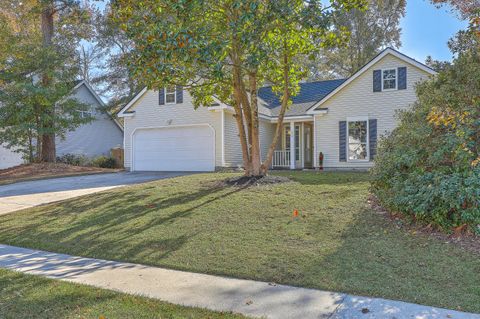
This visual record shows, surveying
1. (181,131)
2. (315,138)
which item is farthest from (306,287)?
(181,131)

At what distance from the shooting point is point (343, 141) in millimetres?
17031

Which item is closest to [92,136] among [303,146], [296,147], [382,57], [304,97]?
[296,147]

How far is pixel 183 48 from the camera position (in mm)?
7746

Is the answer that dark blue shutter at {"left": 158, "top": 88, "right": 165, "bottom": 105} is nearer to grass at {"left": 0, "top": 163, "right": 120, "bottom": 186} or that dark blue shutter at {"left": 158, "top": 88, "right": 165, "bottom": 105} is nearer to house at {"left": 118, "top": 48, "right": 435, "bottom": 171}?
house at {"left": 118, "top": 48, "right": 435, "bottom": 171}

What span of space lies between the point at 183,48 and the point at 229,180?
463 cm

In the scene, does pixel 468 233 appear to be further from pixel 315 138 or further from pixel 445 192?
pixel 315 138

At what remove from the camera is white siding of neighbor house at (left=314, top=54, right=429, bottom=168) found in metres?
15.9

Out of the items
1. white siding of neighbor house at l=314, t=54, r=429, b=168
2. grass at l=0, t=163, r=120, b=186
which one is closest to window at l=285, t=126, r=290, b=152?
white siding of neighbor house at l=314, t=54, r=429, b=168

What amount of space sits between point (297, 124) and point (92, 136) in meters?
14.5

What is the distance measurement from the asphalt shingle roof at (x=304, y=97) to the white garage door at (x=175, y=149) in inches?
173

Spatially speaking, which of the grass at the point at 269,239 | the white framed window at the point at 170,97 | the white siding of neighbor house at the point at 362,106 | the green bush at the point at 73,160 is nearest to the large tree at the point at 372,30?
the white siding of neighbor house at the point at 362,106

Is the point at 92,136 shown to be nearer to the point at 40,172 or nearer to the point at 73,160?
the point at 73,160

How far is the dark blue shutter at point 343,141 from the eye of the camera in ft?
55.7

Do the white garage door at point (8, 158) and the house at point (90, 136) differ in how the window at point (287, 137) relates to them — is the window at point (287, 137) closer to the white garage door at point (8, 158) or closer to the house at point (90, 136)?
the house at point (90, 136)
